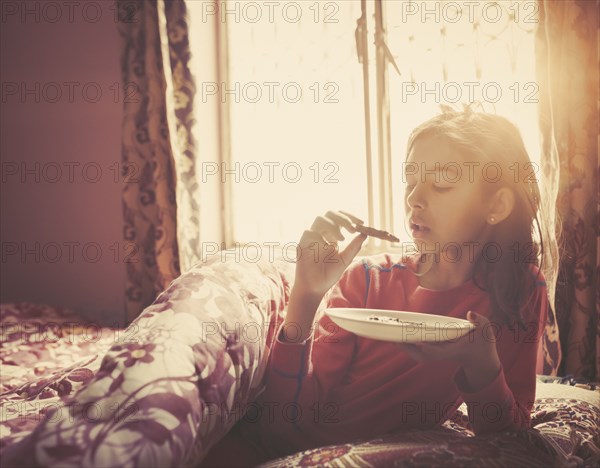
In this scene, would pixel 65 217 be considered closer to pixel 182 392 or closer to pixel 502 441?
pixel 182 392

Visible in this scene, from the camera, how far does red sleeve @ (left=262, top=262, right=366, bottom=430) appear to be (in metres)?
0.87

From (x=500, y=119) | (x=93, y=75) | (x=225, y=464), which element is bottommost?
(x=225, y=464)

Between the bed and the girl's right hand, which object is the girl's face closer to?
the girl's right hand

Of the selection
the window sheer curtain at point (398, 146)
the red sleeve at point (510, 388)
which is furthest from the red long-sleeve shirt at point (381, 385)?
the window sheer curtain at point (398, 146)

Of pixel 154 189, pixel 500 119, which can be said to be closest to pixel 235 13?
pixel 154 189

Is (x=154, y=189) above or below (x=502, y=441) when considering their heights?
above

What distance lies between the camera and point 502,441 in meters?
0.77

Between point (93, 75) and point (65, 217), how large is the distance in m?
0.91

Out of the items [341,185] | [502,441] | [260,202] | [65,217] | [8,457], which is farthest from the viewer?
[65,217]

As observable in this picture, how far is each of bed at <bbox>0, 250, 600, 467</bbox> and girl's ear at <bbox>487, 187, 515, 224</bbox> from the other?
0.38 metres

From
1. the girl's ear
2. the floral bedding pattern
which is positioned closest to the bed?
the floral bedding pattern

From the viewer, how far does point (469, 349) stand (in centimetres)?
77

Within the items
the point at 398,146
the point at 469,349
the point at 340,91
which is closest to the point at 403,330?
the point at 469,349

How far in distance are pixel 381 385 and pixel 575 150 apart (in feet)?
4.25
